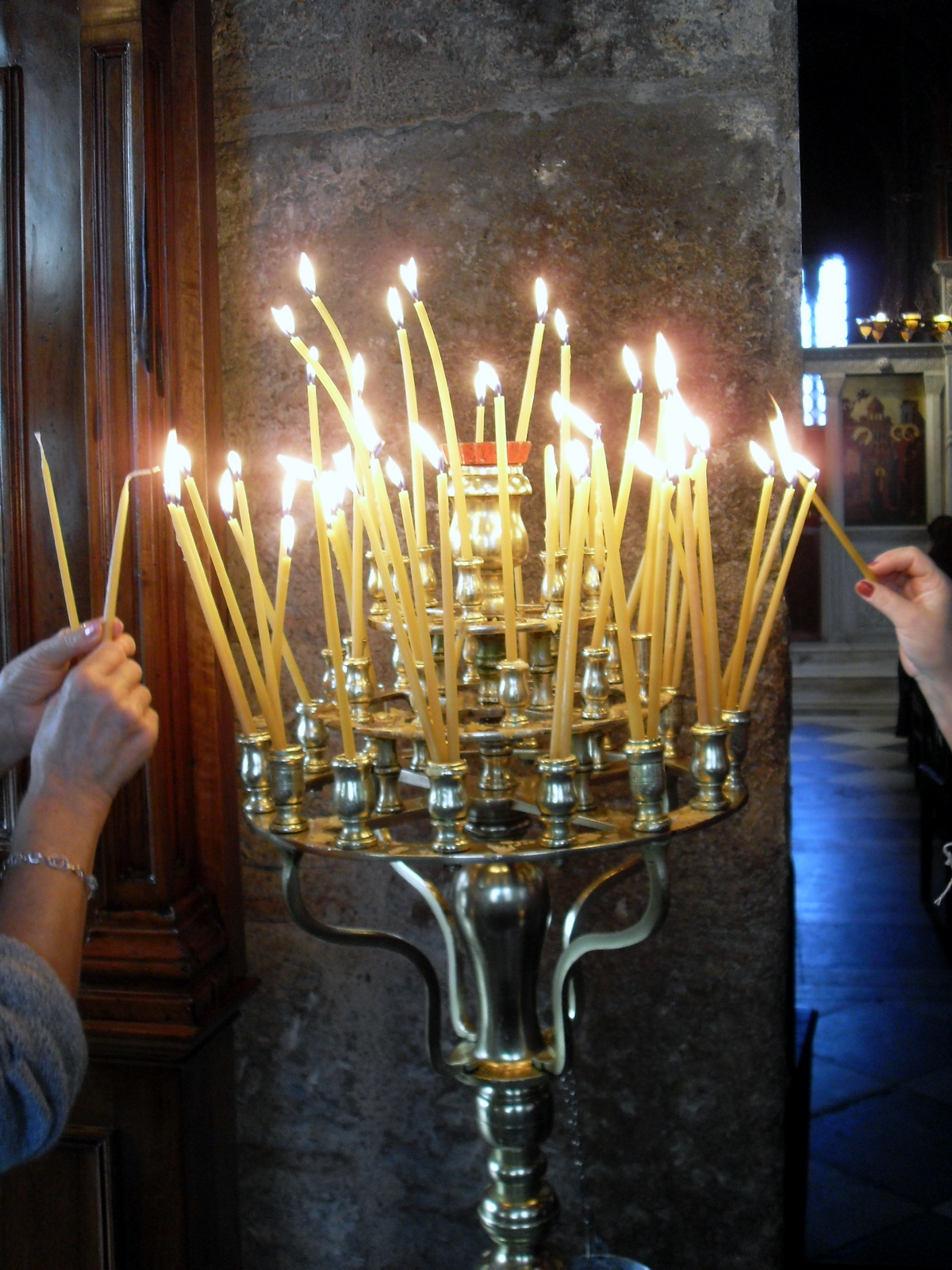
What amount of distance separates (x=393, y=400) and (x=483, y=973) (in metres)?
0.88

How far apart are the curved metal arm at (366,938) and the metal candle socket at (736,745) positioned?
16.0 inches

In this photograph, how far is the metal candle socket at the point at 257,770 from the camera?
115 centimetres

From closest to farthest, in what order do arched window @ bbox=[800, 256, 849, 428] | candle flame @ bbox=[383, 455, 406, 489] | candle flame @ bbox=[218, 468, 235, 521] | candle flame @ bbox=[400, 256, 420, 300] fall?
candle flame @ bbox=[218, 468, 235, 521]
candle flame @ bbox=[400, 256, 420, 300]
candle flame @ bbox=[383, 455, 406, 489]
arched window @ bbox=[800, 256, 849, 428]

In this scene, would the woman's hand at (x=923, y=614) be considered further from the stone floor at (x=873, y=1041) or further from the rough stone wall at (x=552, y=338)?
the stone floor at (x=873, y=1041)

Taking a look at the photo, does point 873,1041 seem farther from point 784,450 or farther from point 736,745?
point 784,450

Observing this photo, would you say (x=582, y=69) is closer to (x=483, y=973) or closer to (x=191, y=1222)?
(x=483, y=973)

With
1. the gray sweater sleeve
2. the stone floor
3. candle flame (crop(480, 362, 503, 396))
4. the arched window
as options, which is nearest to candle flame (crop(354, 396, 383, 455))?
candle flame (crop(480, 362, 503, 396))

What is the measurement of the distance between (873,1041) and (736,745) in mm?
2695

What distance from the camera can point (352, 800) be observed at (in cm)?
104

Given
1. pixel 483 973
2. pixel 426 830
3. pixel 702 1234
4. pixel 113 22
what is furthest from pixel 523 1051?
pixel 113 22

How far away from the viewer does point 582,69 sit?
1622 millimetres

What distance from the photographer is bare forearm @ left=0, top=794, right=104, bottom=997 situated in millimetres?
1083

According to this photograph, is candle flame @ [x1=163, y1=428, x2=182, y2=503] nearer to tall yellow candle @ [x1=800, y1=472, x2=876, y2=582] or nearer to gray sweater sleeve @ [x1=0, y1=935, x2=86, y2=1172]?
gray sweater sleeve @ [x1=0, y1=935, x2=86, y2=1172]

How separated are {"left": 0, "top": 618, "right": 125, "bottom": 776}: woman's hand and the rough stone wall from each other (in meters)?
0.43
